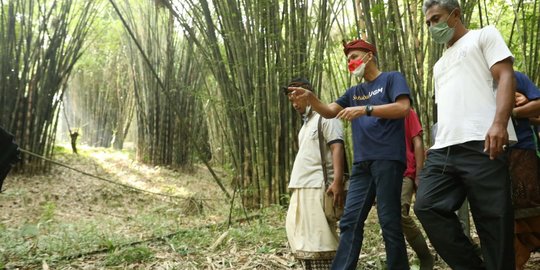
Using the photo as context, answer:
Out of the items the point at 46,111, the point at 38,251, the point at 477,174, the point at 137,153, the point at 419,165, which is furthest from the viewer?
the point at 137,153

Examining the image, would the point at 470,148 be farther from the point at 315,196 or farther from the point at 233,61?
the point at 233,61

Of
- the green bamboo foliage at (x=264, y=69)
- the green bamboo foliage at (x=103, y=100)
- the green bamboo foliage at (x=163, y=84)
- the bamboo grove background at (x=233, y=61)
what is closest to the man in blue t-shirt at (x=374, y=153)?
the bamboo grove background at (x=233, y=61)

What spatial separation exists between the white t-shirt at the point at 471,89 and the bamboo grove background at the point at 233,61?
85cm

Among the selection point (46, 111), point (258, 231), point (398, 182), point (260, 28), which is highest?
point (260, 28)

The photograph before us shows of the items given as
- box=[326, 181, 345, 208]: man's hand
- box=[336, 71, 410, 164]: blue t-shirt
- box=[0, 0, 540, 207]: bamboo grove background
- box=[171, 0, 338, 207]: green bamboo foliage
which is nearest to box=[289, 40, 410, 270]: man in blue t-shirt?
box=[336, 71, 410, 164]: blue t-shirt

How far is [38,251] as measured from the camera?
296cm

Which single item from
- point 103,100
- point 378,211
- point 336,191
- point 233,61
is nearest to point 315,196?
point 336,191

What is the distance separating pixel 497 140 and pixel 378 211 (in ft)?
1.98

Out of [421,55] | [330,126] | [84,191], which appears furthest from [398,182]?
[84,191]

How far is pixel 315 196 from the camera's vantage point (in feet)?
7.84

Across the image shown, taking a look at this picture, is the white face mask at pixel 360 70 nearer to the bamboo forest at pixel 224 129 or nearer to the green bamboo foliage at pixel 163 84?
the bamboo forest at pixel 224 129

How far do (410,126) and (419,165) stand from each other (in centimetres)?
19

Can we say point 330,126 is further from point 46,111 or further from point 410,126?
point 46,111

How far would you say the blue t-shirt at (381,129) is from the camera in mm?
1994
